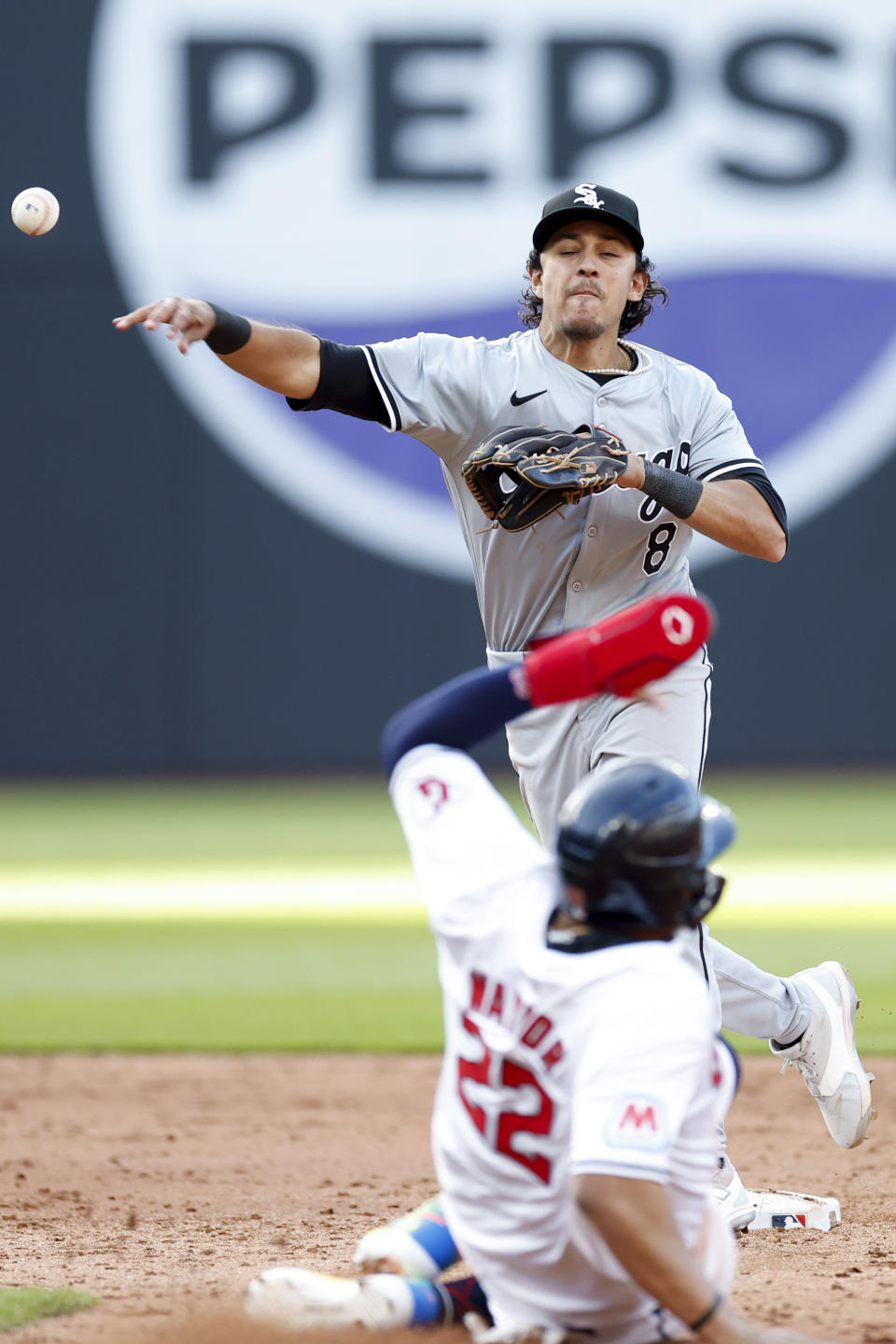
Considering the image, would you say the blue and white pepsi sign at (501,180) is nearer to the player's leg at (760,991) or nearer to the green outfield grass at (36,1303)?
the player's leg at (760,991)

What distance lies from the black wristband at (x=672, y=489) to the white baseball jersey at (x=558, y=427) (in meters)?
0.18

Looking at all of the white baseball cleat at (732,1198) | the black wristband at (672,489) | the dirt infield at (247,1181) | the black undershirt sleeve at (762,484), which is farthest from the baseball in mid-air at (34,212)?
the white baseball cleat at (732,1198)

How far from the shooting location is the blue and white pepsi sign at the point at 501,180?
41.9 ft

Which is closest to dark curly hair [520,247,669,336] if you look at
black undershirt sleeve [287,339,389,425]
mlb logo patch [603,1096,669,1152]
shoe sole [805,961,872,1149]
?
black undershirt sleeve [287,339,389,425]

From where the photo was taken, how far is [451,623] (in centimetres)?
1294

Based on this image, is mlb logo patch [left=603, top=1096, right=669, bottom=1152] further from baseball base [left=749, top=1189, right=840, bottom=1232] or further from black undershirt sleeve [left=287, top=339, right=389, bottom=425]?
black undershirt sleeve [left=287, top=339, right=389, bottom=425]

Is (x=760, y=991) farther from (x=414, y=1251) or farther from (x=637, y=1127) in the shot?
(x=637, y=1127)

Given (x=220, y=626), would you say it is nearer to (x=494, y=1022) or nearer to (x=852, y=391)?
(x=852, y=391)

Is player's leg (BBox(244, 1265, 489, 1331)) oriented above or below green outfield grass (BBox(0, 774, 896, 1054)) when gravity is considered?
above

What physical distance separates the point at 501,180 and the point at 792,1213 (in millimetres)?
10404

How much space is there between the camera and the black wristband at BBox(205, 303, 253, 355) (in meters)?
3.40

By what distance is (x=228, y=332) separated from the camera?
342 cm

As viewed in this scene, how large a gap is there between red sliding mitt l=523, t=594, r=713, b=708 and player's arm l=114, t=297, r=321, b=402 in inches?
47.3

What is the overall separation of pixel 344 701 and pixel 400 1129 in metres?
8.32
